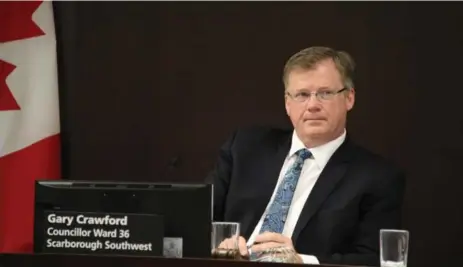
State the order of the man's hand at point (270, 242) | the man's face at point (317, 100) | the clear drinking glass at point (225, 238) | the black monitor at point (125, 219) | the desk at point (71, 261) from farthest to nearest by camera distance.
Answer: the man's face at point (317, 100) < the man's hand at point (270, 242) < the clear drinking glass at point (225, 238) < the black monitor at point (125, 219) < the desk at point (71, 261)

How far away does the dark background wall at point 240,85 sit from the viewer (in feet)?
10.3

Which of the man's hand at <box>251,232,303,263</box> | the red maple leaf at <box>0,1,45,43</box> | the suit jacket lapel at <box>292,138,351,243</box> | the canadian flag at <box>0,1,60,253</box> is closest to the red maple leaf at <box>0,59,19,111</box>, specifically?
the canadian flag at <box>0,1,60,253</box>

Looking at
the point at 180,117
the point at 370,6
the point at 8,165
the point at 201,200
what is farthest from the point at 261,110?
the point at 201,200

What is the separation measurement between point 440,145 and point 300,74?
0.90 m

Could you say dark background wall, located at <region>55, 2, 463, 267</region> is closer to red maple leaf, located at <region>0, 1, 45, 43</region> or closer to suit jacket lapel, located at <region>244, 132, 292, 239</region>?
red maple leaf, located at <region>0, 1, 45, 43</region>

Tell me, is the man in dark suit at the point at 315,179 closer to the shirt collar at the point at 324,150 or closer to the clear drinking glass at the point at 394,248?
the shirt collar at the point at 324,150

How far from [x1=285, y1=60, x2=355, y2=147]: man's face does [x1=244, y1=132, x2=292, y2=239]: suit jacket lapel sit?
16 centimetres

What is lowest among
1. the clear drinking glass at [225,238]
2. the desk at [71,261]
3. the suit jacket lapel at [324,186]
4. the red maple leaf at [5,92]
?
the desk at [71,261]

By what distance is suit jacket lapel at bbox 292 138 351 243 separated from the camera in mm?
2518

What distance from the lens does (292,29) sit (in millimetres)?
3266

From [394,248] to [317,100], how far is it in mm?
816

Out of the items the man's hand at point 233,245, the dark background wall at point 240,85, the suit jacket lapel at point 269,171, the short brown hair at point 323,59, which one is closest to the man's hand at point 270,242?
the man's hand at point 233,245

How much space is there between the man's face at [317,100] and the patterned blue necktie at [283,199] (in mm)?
107

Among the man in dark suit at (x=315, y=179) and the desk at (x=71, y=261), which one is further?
Answer: the man in dark suit at (x=315, y=179)
